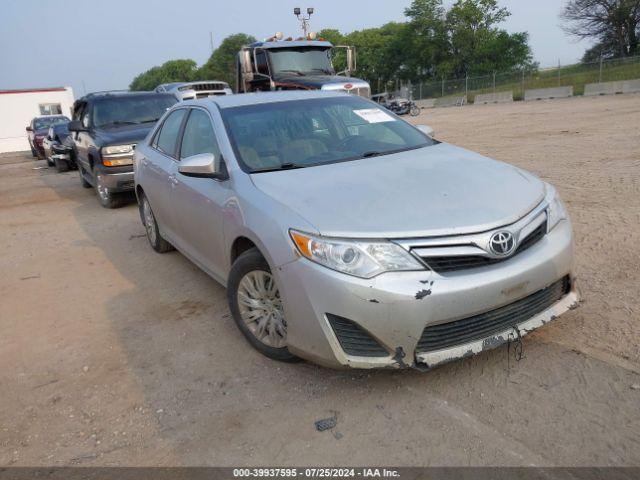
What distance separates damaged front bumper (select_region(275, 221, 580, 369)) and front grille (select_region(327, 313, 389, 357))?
0.02 metres

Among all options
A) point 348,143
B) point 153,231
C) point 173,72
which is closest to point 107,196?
point 153,231

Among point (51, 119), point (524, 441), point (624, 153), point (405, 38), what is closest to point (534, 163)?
point (624, 153)

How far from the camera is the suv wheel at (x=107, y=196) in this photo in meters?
8.83

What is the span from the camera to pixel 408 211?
9.43 feet

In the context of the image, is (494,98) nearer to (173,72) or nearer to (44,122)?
(44,122)

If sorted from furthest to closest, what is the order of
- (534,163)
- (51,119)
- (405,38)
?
(405,38) < (51,119) < (534,163)

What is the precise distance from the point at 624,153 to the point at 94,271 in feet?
27.0

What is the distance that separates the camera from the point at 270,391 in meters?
3.09

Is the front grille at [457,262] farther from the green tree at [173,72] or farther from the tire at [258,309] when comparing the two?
the green tree at [173,72]

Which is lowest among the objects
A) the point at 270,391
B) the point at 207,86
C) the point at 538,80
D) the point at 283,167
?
the point at 270,391

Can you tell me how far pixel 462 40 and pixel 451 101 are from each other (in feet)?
78.4

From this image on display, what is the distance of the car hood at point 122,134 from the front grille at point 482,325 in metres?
7.07

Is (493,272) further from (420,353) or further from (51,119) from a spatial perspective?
(51,119)

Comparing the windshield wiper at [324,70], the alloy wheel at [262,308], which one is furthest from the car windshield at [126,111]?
the alloy wheel at [262,308]
